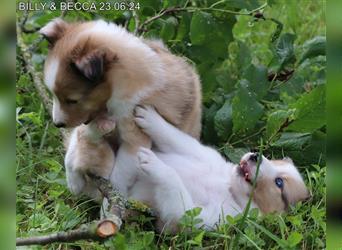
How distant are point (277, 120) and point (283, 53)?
54cm

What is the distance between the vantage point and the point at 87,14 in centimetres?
283

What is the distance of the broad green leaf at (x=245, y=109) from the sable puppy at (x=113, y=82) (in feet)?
0.78

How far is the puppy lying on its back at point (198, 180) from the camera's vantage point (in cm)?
250

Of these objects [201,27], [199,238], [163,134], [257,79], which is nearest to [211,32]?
[201,27]

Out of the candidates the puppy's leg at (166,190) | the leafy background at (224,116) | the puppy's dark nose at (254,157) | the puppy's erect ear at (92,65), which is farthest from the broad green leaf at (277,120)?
the puppy's erect ear at (92,65)

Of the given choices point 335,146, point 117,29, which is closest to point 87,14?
point 117,29

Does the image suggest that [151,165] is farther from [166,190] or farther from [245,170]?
[245,170]

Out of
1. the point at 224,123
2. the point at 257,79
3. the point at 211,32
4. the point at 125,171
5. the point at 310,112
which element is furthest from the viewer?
the point at 211,32

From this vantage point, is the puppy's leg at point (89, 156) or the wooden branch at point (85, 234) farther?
the puppy's leg at point (89, 156)

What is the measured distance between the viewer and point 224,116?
3.07m

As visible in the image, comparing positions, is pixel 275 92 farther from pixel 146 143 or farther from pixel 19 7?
pixel 19 7

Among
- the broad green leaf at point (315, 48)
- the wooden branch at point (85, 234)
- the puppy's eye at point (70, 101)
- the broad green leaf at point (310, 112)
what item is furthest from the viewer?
the broad green leaf at point (315, 48)

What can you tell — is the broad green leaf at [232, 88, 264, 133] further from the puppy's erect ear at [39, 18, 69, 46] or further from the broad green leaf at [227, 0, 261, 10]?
the puppy's erect ear at [39, 18, 69, 46]

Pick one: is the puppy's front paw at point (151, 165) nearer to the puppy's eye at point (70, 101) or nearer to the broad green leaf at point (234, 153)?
the puppy's eye at point (70, 101)
